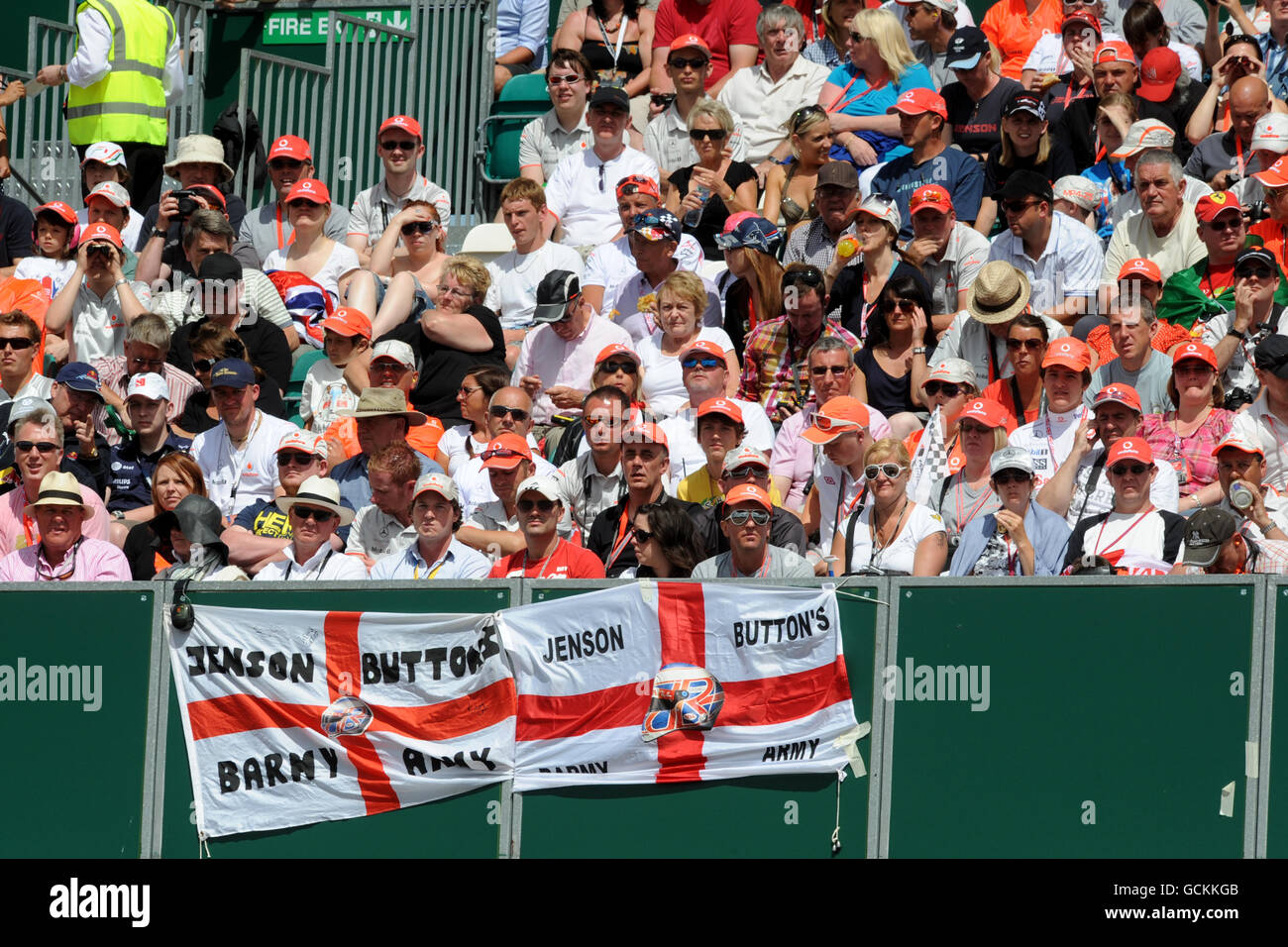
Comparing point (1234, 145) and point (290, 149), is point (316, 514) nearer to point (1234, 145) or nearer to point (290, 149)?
point (290, 149)

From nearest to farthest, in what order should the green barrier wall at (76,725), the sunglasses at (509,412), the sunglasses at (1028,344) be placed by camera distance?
1. the green barrier wall at (76,725)
2. the sunglasses at (1028,344)
3. the sunglasses at (509,412)

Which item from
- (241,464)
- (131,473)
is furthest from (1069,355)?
(131,473)

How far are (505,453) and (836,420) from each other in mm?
1668

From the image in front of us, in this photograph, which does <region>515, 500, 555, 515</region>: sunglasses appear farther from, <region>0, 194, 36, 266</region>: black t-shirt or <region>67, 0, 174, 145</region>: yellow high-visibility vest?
<region>67, 0, 174, 145</region>: yellow high-visibility vest

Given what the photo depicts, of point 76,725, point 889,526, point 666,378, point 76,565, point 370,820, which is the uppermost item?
point 666,378

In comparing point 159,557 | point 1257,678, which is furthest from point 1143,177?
point 159,557

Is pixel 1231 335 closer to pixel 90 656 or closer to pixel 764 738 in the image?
pixel 764 738

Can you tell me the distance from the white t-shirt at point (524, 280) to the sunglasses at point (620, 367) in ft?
6.50

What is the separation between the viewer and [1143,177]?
37.8 feet

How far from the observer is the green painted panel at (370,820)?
7.98 metres

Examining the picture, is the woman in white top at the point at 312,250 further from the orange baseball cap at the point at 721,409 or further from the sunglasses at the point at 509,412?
the orange baseball cap at the point at 721,409

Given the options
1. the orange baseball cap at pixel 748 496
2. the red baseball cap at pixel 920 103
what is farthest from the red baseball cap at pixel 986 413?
the red baseball cap at pixel 920 103

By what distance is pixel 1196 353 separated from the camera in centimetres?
967
